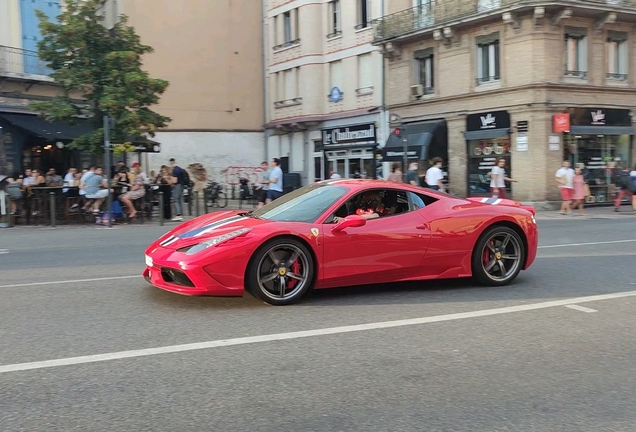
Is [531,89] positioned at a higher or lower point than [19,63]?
lower

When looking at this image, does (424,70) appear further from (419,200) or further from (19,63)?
(419,200)

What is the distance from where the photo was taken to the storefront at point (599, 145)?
78.8 ft

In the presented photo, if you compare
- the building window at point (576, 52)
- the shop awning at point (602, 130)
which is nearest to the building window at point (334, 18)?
the building window at point (576, 52)

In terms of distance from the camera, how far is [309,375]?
4.65 meters

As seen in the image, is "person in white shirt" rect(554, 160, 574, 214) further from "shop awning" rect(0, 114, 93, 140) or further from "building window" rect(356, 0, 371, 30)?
"shop awning" rect(0, 114, 93, 140)

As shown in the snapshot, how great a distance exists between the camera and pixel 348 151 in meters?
32.6

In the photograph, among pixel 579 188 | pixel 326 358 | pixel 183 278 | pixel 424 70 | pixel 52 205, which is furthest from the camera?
pixel 424 70

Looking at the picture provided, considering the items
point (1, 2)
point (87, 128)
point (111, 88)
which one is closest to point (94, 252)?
point (111, 88)

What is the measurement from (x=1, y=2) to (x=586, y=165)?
72.5 ft

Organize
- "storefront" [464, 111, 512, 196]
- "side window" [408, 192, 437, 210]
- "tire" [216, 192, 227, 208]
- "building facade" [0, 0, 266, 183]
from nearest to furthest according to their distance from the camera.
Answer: "side window" [408, 192, 437, 210] < "storefront" [464, 111, 512, 196] < "tire" [216, 192, 227, 208] < "building facade" [0, 0, 266, 183]

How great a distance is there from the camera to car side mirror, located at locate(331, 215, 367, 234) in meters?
6.79

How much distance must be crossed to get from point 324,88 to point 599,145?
47.7ft

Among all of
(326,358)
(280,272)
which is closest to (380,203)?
(280,272)

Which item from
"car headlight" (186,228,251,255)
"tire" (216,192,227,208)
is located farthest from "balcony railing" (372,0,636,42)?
"car headlight" (186,228,251,255)
